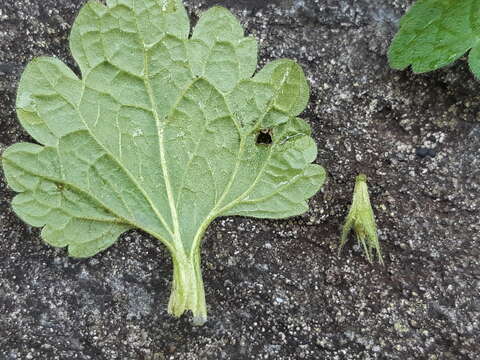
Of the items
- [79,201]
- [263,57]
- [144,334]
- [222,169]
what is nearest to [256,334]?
[144,334]

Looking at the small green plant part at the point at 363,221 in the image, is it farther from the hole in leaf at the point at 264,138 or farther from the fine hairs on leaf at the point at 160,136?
the hole in leaf at the point at 264,138

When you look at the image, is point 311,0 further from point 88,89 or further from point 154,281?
point 154,281

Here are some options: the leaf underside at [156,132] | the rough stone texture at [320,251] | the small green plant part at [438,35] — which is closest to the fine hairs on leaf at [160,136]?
the leaf underside at [156,132]

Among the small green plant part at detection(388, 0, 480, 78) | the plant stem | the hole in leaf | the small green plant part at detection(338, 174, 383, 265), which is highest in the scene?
the small green plant part at detection(388, 0, 480, 78)

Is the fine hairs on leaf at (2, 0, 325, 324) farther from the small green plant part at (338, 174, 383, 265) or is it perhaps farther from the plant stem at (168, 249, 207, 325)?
the small green plant part at (338, 174, 383, 265)

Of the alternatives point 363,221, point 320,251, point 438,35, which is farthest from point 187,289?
point 438,35

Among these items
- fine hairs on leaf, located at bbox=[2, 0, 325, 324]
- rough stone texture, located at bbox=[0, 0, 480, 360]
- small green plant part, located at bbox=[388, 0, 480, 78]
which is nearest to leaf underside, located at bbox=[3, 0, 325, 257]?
fine hairs on leaf, located at bbox=[2, 0, 325, 324]
